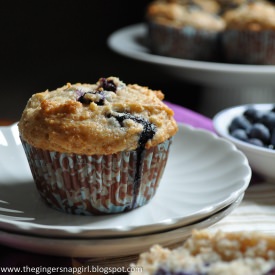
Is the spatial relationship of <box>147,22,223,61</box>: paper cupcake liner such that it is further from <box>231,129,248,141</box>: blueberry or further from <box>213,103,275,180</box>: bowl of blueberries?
<box>231,129,248,141</box>: blueberry

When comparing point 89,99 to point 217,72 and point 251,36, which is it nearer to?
point 217,72

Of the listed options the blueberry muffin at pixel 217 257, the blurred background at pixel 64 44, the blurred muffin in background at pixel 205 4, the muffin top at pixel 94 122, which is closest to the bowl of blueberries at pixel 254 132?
the muffin top at pixel 94 122

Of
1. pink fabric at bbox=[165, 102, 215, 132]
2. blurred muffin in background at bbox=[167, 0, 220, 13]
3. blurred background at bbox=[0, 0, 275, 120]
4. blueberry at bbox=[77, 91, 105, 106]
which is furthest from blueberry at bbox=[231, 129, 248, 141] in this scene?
blurred background at bbox=[0, 0, 275, 120]

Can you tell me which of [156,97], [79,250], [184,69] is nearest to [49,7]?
[184,69]

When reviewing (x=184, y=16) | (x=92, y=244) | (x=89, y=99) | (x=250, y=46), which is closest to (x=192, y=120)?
(x=89, y=99)

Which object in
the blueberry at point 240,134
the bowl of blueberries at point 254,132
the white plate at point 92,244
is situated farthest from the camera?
the blueberry at point 240,134

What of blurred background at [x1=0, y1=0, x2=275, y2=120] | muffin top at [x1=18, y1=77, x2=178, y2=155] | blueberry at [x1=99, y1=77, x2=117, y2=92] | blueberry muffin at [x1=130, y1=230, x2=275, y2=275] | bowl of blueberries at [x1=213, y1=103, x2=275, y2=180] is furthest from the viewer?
blurred background at [x1=0, y1=0, x2=275, y2=120]

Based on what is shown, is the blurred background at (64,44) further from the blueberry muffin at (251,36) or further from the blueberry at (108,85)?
the blueberry at (108,85)
